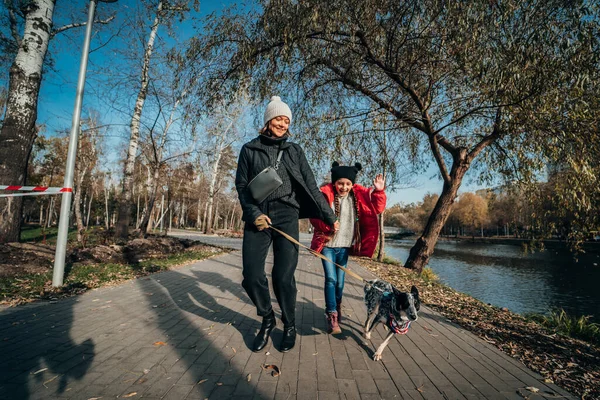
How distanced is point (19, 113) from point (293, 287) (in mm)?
6314

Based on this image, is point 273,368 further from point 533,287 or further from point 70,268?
point 533,287

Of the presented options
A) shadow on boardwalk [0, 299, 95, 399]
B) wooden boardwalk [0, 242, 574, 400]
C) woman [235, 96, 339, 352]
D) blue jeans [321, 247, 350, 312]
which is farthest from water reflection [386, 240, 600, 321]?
shadow on boardwalk [0, 299, 95, 399]

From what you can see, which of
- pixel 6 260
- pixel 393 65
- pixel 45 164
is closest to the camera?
pixel 6 260

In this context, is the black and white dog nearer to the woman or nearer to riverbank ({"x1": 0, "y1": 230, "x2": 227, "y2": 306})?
the woman

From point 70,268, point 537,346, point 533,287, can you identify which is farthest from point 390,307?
point 533,287

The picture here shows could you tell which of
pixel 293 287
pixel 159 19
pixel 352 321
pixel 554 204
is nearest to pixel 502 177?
pixel 554 204

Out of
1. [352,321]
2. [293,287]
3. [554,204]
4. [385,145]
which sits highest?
[385,145]

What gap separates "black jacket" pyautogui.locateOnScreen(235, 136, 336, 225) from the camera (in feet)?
9.23

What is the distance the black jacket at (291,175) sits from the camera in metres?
2.81

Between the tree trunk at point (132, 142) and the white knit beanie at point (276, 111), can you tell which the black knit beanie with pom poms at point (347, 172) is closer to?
the white knit beanie at point (276, 111)

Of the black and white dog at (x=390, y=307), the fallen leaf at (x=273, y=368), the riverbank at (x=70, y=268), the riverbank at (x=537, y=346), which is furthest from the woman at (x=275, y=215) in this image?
the riverbank at (x=70, y=268)

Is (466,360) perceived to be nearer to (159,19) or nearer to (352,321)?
(352,321)

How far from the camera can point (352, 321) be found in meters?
3.69

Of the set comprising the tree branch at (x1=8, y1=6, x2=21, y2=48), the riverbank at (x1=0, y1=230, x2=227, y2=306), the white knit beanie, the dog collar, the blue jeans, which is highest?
the tree branch at (x1=8, y1=6, x2=21, y2=48)
